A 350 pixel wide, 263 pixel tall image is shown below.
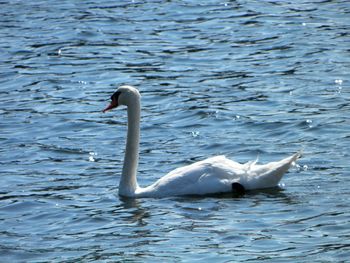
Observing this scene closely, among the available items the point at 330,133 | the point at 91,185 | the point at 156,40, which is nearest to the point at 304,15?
the point at 156,40

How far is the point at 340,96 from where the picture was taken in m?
16.5

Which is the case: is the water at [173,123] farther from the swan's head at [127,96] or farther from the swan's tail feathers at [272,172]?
the swan's head at [127,96]

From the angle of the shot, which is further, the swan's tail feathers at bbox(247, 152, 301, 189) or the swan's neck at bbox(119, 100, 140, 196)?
the swan's neck at bbox(119, 100, 140, 196)

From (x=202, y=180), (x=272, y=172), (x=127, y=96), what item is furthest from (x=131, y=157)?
(x=272, y=172)

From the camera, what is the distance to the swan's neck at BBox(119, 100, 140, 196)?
41.6 feet

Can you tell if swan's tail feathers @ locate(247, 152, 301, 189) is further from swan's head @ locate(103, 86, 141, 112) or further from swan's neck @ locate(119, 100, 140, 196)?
swan's head @ locate(103, 86, 141, 112)

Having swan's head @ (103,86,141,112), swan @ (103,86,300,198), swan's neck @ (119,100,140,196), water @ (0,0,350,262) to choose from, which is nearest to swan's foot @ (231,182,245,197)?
swan @ (103,86,300,198)

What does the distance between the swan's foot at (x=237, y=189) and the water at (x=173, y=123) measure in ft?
0.51

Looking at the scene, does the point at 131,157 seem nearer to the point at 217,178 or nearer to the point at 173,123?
the point at 217,178

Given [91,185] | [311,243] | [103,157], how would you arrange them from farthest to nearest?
[103,157] < [91,185] < [311,243]

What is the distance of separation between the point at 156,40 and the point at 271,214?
10516 mm

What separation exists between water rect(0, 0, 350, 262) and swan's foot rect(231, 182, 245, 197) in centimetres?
16

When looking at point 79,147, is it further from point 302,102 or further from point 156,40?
point 156,40

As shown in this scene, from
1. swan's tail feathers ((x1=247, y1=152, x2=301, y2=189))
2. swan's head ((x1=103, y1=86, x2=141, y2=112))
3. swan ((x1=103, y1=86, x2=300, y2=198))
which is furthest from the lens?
swan's head ((x1=103, y1=86, x2=141, y2=112))
